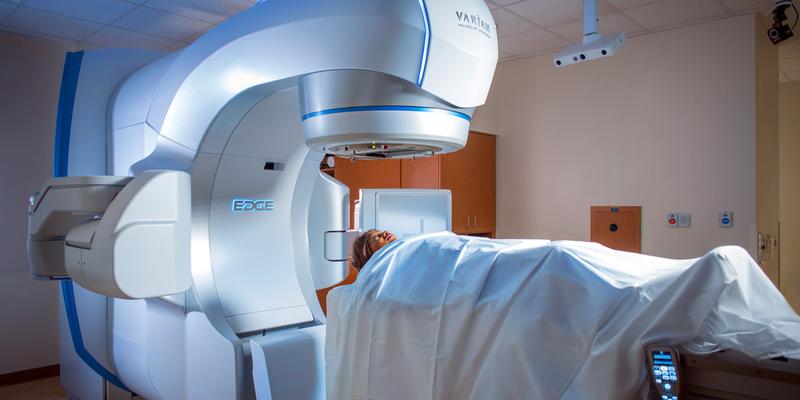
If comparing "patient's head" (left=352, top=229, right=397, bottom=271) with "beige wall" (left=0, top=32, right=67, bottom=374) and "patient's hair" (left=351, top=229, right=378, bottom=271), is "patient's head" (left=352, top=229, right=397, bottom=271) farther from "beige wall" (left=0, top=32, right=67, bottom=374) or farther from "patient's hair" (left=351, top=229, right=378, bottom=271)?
"beige wall" (left=0, top=32, right=67, bottom=374)

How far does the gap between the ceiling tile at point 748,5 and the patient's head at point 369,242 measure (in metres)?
2.79

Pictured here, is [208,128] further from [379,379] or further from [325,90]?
[379,379]

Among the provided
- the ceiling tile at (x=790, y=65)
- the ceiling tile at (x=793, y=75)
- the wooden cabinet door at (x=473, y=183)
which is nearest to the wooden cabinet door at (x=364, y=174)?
the wooden cabinet door at (x=473, y=183)

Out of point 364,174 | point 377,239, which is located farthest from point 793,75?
point 377,239

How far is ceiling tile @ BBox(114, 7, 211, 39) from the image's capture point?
3.55 m

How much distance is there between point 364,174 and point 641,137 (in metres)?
2.17

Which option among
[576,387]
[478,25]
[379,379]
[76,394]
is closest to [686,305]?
[576,387]

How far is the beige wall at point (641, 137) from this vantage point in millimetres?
3932

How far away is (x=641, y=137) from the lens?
4375 mm

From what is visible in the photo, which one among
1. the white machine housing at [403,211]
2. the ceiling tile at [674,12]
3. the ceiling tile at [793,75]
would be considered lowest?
the white machine housing at [403,211]

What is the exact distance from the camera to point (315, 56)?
1158 mm

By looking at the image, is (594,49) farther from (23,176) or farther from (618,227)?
(23,176)

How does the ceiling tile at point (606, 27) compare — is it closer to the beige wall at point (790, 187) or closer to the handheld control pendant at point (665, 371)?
the beige wall at point (790, 187)

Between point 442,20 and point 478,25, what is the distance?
12 centimetres
